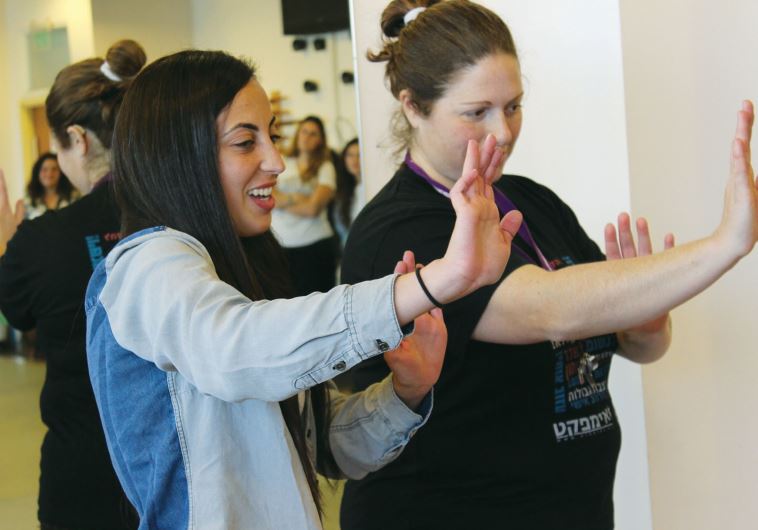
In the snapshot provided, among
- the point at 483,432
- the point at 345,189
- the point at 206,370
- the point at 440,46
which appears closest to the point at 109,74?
the point at 345,189

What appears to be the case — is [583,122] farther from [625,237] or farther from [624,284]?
[624,284]

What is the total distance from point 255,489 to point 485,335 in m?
0.50

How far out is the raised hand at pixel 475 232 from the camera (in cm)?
102

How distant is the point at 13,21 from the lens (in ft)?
8.52

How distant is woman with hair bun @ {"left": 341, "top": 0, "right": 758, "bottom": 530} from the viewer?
55.6 inches

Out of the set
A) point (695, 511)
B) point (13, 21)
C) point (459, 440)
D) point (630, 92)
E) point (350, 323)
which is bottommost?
point (695, 511)

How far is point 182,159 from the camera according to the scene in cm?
122

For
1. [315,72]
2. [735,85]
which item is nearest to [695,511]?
[735,85]

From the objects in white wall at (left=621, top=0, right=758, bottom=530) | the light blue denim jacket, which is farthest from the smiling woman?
white wall at (left=621, top=0, right=758, bottom=530)

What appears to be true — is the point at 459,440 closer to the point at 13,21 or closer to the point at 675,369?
the point at 675,369

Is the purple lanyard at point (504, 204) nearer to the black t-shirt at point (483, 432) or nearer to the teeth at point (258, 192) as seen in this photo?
the black t-shirt at point (483, 432)

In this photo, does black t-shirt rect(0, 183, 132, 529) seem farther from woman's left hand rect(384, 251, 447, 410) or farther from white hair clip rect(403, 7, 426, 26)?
woman's left hand rect(384, 251, 447, 410)

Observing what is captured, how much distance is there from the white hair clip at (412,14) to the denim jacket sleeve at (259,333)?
2.98ft

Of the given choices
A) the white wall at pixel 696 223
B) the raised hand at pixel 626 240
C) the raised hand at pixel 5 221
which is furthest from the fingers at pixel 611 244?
the raised hand at pixel 5 221
